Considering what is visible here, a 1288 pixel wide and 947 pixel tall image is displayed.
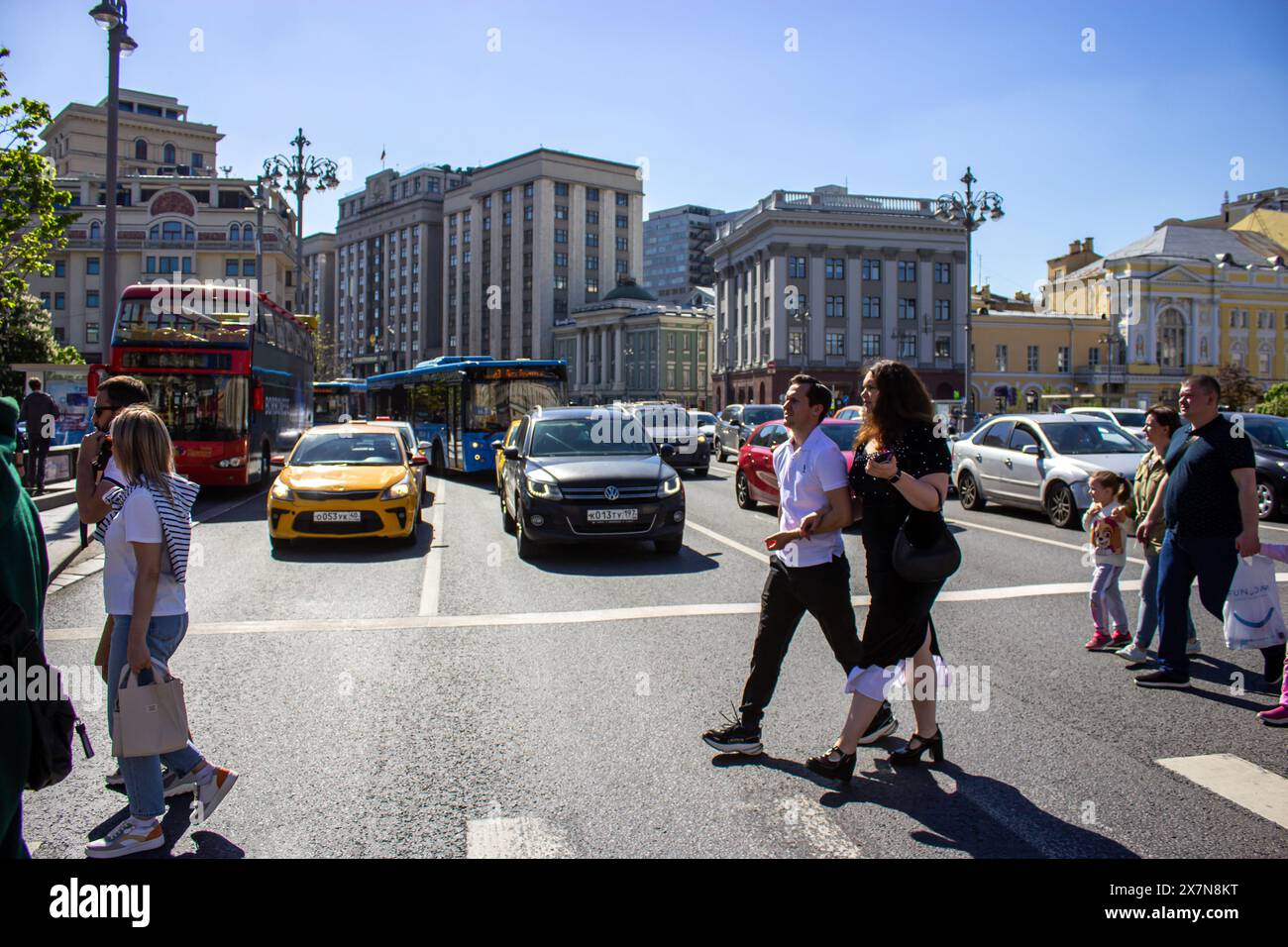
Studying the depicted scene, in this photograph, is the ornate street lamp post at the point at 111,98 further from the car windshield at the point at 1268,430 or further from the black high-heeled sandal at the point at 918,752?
the car windshield at the point at 1268,430

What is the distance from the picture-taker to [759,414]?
3030cm

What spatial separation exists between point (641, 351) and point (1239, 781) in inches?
4076

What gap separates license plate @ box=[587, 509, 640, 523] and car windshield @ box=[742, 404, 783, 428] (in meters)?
18.8

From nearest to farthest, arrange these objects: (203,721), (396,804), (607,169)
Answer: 1. (396,804)
2. (203,721)
3. (607,169)

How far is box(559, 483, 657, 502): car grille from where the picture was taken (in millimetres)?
10781

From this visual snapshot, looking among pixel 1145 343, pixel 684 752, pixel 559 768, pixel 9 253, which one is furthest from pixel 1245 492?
pixel 1145 343

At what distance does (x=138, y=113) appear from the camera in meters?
107

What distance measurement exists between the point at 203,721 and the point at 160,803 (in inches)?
61.1

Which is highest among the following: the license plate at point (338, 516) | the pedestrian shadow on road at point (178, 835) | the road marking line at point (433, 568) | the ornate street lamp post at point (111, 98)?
the ornate street lamp post at point (111, 98)

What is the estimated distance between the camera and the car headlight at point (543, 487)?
10.8m

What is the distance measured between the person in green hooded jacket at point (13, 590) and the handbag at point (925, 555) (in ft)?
10.5

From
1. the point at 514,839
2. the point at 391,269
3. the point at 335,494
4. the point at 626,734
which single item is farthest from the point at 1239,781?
the point at 391,269

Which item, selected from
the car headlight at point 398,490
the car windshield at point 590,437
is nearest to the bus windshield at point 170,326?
the car headlight at point 398,490
